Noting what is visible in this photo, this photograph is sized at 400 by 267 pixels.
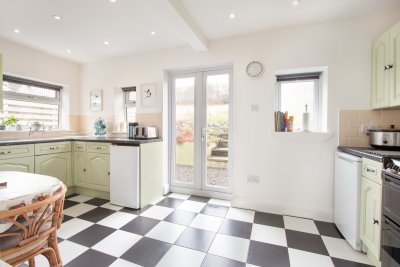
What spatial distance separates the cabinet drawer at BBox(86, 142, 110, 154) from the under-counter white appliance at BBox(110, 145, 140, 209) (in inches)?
9.3

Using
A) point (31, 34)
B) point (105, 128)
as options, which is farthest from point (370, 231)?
point (31, 34)

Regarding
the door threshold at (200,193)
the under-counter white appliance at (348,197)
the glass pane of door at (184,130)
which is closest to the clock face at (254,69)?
the glass pane of door at (184,130)

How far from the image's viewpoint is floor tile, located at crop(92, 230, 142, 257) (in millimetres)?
1644

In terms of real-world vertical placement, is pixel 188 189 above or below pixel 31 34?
below

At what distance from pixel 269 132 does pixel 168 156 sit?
65.2 inches

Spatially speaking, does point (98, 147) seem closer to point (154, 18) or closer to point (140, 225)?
point (140, 225)

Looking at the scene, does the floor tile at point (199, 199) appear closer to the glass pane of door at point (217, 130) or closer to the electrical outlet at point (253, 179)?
the glass pane of door at point (217, 130)

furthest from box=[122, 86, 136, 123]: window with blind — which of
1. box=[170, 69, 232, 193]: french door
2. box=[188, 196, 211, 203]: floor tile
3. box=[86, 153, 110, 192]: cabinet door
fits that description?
box=[188, 196, 211, 203]: floor tile

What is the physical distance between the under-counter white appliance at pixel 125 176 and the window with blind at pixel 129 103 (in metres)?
1.07

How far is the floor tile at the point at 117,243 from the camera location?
1644 mm

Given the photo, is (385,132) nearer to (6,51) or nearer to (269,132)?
(269,132)

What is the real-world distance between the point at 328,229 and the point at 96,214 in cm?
267

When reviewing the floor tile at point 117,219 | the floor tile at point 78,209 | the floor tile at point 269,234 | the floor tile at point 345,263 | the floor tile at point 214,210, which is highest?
the floor tile at point 78,209

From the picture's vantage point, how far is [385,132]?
1.78m
